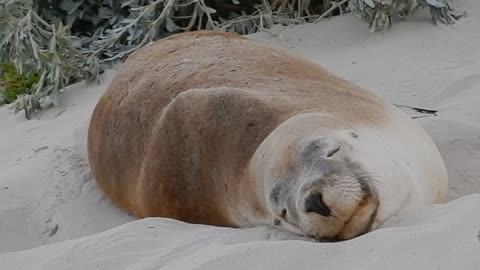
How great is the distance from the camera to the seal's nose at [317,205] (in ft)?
9.32

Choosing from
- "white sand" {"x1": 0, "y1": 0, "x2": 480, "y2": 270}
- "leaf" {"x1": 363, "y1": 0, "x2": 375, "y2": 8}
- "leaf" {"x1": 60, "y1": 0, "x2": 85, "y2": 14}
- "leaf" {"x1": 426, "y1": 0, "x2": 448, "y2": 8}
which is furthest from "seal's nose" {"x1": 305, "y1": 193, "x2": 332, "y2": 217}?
"leaf" {"x1": 60, "y1": 0, "x2": 85, "y2": 14}

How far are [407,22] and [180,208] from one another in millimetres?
2745

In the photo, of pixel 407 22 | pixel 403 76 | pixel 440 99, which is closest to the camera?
pixel 440 99

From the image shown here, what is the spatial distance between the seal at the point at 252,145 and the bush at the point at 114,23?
1.58m

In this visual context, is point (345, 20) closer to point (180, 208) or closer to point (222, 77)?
point (222, 77)

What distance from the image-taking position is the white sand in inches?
105

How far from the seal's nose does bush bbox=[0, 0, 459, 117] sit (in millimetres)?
3104

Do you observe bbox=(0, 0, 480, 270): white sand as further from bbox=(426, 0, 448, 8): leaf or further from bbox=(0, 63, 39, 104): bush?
bbox=(0, 63, 39, 104): bush

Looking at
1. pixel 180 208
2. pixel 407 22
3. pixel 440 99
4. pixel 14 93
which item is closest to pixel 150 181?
pixel 180 208

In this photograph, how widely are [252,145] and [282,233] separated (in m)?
0.41

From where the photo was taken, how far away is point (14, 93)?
6.75m

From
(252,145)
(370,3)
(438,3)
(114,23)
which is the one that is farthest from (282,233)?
(114,23)

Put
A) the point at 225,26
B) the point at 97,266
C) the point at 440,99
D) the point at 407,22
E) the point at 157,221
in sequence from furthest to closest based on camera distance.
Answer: the point at 225,26 < the point at 407,22 < the point at 440,99 < the point at 157,221 < the point at 97,266

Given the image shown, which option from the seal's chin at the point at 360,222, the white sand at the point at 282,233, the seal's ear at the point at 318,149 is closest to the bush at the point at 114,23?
the white sand at the point at 282,233
